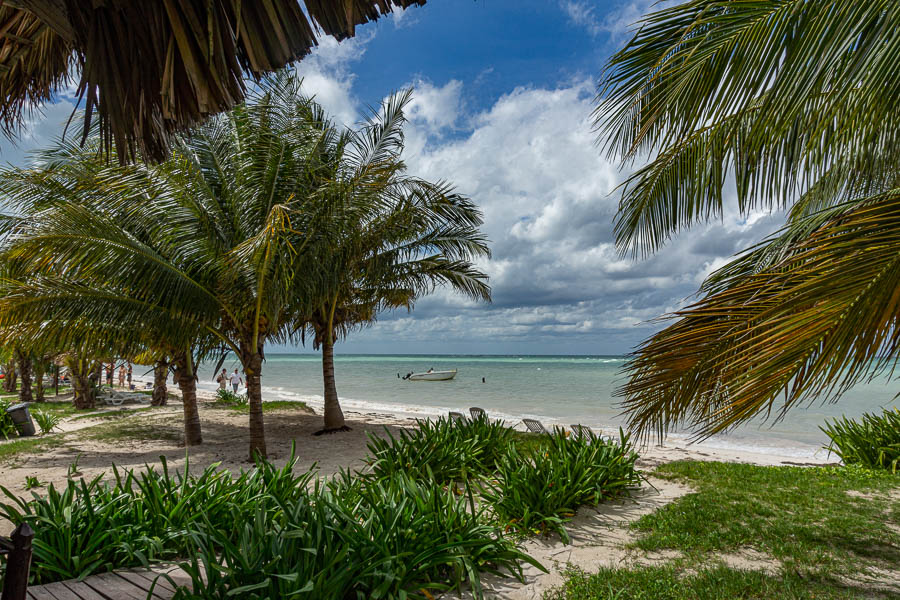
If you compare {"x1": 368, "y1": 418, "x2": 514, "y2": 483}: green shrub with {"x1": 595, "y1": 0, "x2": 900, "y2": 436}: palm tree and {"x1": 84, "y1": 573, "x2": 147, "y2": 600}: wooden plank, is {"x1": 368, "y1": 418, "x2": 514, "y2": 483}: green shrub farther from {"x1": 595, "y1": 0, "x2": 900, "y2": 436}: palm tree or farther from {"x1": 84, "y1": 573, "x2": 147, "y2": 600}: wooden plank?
{"x1": 595, "y1": 0, "x2": 900, "y2": 436}: palm tree

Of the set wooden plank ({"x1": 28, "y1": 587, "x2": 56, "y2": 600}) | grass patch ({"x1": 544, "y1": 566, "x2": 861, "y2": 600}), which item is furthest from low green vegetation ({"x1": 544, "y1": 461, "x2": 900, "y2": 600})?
wooden plank ({"x1": 28, "y1": 587, "x2": 56, "y2": 600})

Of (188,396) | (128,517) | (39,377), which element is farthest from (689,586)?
(39,377)

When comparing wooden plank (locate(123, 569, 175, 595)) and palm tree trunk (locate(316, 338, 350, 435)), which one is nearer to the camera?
wooden plank (locate(123, 569, 175, 595))

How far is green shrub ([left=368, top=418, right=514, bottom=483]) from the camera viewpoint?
560 cm

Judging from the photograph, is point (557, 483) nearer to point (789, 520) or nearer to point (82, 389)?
point (789, 520)

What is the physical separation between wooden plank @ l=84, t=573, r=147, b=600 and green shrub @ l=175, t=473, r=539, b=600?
0.30m

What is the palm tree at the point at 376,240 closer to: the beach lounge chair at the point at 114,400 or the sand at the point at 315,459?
the sand at the point at 315,459

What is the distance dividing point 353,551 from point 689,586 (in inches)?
92.4

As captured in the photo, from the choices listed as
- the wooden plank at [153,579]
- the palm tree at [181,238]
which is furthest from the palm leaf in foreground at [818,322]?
the palm tree at [181,238]

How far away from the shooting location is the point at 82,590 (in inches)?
106

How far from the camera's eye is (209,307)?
24.6 feet

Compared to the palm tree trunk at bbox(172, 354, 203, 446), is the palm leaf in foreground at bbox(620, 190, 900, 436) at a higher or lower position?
higher

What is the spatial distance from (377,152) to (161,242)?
4665mm

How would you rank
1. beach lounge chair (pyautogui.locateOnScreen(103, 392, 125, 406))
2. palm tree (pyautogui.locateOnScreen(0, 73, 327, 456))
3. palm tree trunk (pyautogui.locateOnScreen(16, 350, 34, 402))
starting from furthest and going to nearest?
beach lounge chair (pyautogui.locateOnScreen(103, 392, 125, 406)) → palm tree trunk (pyautogui.locateOnScreen(16, 350, 34, 402)) → palm tree (pyautogui.locateOnScreen(0, 73, 327, 456))
